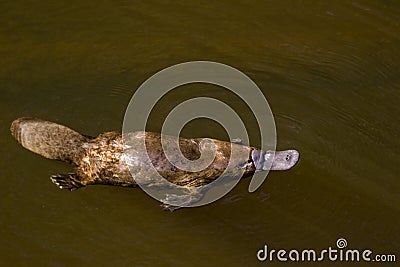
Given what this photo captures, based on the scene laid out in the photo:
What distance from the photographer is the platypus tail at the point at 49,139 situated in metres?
4.22

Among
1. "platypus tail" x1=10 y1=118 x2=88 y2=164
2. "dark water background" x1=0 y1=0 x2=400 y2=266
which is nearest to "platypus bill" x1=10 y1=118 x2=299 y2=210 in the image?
"platypus tail" x1=10 y1=118 x2=88 y2=164

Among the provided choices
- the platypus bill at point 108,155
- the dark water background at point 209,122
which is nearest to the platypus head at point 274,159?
the platypus bill at point 108,155

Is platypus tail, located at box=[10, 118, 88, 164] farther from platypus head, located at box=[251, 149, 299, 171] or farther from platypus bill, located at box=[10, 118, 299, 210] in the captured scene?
platypus head, located at box=[251, 149, 299, 171]

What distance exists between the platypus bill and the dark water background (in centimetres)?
12

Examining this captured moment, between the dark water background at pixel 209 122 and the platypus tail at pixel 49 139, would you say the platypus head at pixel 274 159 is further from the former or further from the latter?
the platypus tail at pixel 49 139

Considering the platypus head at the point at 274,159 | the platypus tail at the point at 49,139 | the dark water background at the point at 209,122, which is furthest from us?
the platypus head at the point at 274,159

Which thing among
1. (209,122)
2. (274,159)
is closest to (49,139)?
(209,122)

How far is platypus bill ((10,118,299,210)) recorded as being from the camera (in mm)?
3941

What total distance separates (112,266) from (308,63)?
2660 mm

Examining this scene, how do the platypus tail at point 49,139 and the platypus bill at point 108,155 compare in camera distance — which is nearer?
the platypus bill at point 108,155

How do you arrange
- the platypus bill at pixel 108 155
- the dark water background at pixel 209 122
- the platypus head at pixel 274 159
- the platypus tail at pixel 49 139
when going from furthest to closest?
the platypus head at pixel 274 159 < the platypus tail at pixel 49 139 < the dark water background at pixel 209 122 < the platypus bill at pixel 108 155

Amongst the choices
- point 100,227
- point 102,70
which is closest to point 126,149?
point 100,227

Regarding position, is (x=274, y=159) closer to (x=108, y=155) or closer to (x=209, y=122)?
(x=209, y=122)

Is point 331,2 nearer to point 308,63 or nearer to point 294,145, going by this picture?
point 308,63
